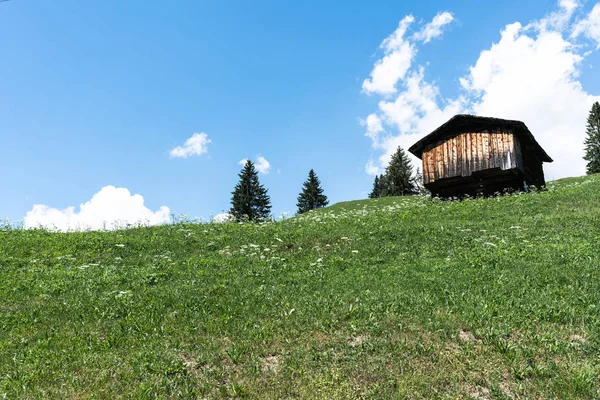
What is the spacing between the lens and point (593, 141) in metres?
82.6

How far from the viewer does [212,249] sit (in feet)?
55.9

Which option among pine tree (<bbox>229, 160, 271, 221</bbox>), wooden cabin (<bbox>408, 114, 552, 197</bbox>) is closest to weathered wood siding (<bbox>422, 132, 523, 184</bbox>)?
wooden cabin (<bbox>408, 114, 552, 197</bbox>)

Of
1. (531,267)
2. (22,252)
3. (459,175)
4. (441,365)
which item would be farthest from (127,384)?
(459,175)

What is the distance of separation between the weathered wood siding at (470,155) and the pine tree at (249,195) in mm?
40166

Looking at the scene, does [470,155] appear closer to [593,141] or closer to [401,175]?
[401,175]

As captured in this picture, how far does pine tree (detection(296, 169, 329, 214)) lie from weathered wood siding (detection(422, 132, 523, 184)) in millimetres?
52212

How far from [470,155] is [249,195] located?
148 ft

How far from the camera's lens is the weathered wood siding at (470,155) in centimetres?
3128

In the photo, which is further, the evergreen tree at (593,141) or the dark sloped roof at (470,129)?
the evergreen tree at (593,141)

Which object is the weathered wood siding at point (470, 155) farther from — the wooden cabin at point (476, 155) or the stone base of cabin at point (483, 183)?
the stone base of cabin at point (483, 183)

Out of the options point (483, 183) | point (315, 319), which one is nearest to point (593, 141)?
point (483, 183)

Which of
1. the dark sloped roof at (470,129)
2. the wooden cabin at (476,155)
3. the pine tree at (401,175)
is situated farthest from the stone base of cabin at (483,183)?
the pine tree at (401,175)

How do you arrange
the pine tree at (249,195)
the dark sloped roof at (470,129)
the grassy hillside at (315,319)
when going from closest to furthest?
1. the grassy hillside at (315,319)
2. the dark sloped roof at (470,129)
3. the pine tree at (249,195)

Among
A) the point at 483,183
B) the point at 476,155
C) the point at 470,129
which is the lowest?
the point at 483,183
